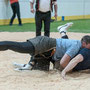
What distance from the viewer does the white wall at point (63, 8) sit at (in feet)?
36.4

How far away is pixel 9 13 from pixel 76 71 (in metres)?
8.20

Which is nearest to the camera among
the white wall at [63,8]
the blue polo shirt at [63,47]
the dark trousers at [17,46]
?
the dark trousers at [17,46]

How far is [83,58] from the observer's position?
3324 millimetres

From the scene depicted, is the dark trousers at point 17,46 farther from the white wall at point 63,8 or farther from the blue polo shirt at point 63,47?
the white wall at point 63,8

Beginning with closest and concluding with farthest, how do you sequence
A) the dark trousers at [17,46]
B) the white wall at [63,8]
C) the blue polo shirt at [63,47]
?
the dark trousers at [17,46] → the blue polo shirt at [63,47] → the white wall at [63,8]

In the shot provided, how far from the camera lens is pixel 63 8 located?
13.8 m

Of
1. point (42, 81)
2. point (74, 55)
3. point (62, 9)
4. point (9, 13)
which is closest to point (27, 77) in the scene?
point (42, 81)

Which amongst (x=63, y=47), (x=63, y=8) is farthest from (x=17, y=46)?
(x=63, y=8)

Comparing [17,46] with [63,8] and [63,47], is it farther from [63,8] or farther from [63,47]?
[63,8]

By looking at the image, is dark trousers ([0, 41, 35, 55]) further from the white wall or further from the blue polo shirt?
the white wall

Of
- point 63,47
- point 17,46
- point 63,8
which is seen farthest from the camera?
point 63,8

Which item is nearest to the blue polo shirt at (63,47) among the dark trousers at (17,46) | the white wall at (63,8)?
the dark trousers at (17,46)

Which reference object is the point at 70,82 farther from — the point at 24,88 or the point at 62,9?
the point at 62,9

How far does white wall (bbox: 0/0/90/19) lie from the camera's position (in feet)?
36.4
